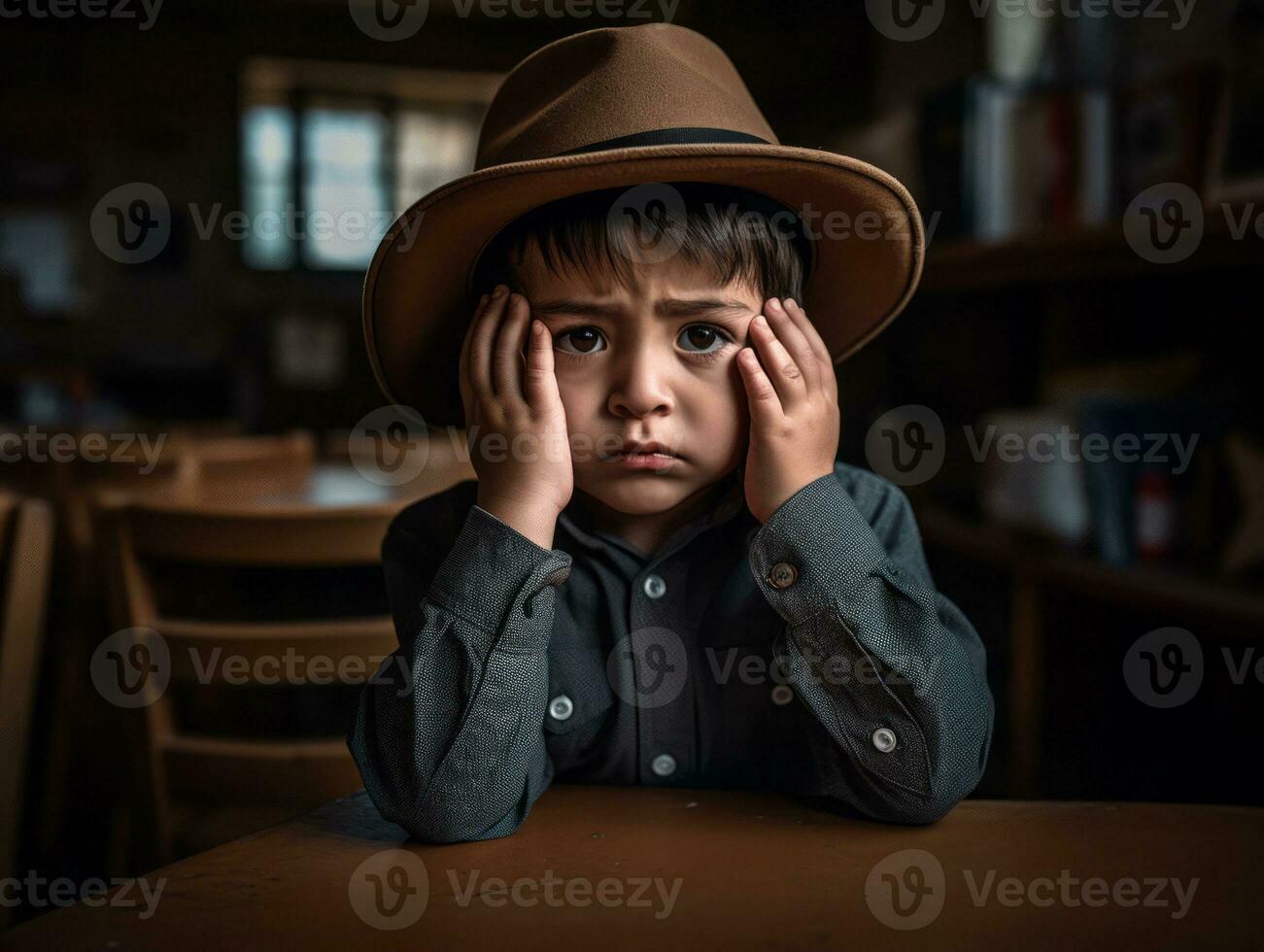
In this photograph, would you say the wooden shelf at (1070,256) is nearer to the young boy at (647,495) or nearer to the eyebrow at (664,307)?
the young boy at (647,495)

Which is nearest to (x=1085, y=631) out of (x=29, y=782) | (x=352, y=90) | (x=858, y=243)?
(x=858, y=243)

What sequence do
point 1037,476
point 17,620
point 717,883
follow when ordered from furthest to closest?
point 1037,476 → point 17,620 → point 717,883

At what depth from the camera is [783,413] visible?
74cm

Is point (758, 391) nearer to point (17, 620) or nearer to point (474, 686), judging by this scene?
point (474, 686)

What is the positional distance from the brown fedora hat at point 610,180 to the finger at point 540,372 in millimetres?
95

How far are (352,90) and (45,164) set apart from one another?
2.01 m

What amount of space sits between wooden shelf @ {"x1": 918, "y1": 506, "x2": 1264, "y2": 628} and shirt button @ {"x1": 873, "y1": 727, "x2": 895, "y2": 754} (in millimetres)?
777

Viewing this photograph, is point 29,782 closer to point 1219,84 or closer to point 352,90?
point 1219,84

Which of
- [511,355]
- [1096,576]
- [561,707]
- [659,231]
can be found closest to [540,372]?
[511,355]

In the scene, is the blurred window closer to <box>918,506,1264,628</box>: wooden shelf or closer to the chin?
<box>918,506,1264,628</box>: wooden shelf

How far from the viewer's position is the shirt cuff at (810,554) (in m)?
0.71

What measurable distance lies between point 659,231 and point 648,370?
107mm

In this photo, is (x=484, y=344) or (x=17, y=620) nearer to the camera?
(x=484, y=344)

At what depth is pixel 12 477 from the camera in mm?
2355
